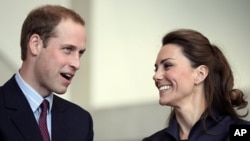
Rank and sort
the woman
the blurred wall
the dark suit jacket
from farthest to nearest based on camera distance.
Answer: the blurred wall < the woman < the dark suit jacket

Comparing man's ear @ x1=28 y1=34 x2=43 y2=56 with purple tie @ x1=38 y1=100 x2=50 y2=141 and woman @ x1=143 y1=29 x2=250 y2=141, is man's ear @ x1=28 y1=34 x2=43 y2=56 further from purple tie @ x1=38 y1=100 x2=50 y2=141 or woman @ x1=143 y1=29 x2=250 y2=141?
woman @ x1=143 y1=29 x2=250 y2=141

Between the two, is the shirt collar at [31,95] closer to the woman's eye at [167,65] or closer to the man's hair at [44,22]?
the man's hair at [44,22]

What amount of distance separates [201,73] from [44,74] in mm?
626

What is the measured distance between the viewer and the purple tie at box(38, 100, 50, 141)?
4.09ft

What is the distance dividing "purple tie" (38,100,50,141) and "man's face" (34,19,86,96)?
1.4 inches

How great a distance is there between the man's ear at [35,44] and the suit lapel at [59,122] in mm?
199

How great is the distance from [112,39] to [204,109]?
2.03 ft

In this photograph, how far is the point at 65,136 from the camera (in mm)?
1313

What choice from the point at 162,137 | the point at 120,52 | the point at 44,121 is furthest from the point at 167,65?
the point at 44,121

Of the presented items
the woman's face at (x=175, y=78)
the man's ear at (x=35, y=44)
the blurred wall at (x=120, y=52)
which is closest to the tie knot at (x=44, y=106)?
the man's ear at (x=35, y=44)

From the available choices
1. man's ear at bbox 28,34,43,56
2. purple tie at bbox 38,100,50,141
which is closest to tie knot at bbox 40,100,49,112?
purple tie at bbox 38,100,50,141

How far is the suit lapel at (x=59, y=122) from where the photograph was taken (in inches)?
50.8

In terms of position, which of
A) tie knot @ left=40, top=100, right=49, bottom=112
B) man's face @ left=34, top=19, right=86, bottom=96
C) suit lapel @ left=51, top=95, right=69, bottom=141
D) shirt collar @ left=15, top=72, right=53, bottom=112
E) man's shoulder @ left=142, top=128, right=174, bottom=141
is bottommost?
man's shoulder @ left=142, top=128, right=174, bottom=141

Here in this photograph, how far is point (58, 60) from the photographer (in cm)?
128
